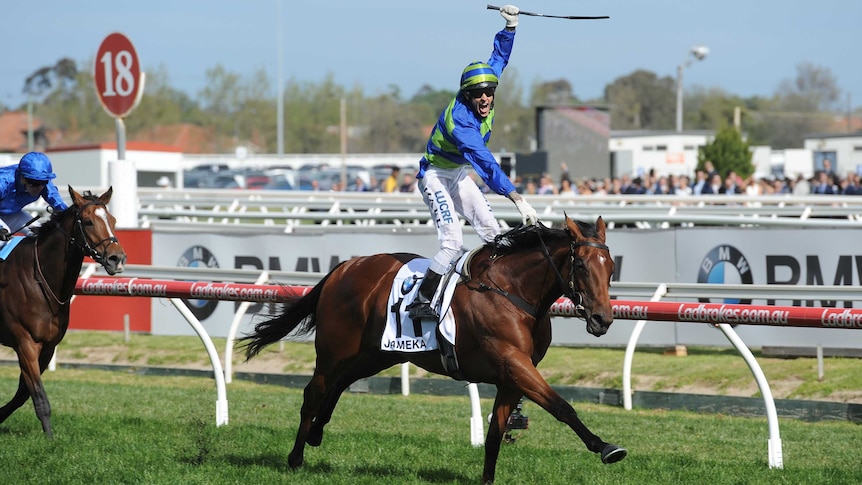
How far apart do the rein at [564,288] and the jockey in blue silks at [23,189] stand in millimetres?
3412

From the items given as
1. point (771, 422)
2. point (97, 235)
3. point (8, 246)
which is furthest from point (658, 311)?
point (8, 246)

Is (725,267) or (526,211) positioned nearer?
(526,211)

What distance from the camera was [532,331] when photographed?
5.68m

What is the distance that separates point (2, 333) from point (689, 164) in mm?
49014

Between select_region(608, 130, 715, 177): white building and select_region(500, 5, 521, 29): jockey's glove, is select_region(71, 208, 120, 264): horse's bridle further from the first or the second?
select_region(608, 130, 715, 177): white building

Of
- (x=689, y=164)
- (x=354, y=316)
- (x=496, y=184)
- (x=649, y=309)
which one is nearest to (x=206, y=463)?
(x=354, y=316)

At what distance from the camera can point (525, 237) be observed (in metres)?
5.86

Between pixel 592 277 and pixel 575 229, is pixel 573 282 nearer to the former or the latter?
pixel 592 277

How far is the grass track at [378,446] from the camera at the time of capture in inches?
231

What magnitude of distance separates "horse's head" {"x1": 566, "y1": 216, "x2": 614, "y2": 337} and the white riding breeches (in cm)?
79

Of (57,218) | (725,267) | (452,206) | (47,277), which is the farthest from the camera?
(725,267)

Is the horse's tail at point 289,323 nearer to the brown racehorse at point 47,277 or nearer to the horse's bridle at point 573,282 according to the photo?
the brown racehorse at point 47,277

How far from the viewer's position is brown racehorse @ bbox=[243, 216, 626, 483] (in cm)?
537

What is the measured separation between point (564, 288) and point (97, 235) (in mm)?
3139
